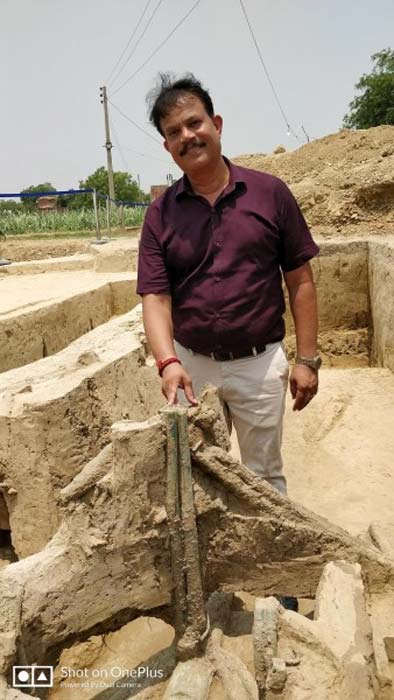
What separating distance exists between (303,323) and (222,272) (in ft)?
1.37

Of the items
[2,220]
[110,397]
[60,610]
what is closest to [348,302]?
[110,397]

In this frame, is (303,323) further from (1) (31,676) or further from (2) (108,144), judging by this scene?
(2) (108,144)

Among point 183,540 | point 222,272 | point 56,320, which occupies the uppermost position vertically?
point 222,272

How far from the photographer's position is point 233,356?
8.29ft

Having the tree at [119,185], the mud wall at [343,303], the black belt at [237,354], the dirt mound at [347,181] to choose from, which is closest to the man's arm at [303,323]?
the black belt at [237,354]

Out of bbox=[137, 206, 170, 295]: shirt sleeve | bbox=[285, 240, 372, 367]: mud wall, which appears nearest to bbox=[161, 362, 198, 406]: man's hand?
bbox=[137, 206, 170, 295]: shirt sleeve

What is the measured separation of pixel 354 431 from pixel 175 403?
3098mm

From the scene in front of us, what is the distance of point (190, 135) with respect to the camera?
2.39 meters

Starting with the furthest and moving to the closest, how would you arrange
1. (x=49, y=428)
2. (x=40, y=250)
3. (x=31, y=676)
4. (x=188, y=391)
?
(x=40, y=250) → (x=49, y=428) → (x=188, y=391) → (x=31, y=676)

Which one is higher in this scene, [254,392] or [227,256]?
[227,256]

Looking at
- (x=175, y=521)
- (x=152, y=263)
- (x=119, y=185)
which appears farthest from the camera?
(x=119, y=185)

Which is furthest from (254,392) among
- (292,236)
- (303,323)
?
(292,236)

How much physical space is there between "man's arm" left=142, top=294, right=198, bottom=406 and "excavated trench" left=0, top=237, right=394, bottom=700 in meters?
0.24

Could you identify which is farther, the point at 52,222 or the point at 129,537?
the point at 52,222
